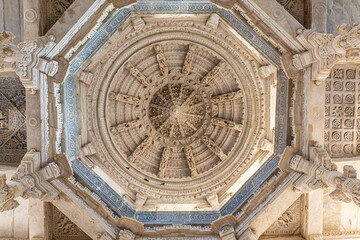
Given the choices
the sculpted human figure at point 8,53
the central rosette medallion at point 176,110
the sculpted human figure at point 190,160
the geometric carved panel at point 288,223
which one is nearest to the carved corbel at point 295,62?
the geometric carved panel at point 288,223

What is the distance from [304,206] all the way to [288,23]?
237 inches

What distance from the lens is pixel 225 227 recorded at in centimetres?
877

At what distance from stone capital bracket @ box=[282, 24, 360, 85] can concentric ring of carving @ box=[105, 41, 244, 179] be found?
11.1ft

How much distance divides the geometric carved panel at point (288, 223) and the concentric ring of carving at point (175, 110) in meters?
3.47

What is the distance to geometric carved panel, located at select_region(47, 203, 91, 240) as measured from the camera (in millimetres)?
8984

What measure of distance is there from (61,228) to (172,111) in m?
6.62

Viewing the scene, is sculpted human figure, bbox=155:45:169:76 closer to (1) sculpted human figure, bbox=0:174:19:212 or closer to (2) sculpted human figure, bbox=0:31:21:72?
(2) sculpted human figure, bbox=0:31:21:72

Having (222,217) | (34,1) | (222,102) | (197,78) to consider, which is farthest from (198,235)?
(34,1)

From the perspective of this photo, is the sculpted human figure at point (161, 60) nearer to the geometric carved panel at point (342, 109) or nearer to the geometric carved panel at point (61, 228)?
the geometric carved panel at point (342, 109)

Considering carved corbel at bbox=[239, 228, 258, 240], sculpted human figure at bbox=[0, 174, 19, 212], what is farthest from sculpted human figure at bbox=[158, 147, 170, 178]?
sculpted human figure at bbox=[0, 174, 19, 212]

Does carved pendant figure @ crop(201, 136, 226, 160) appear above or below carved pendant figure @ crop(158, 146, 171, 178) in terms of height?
above

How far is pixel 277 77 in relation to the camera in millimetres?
8844

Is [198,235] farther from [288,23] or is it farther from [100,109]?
[288,23]

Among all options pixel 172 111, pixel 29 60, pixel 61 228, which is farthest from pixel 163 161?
pixel 29 60
